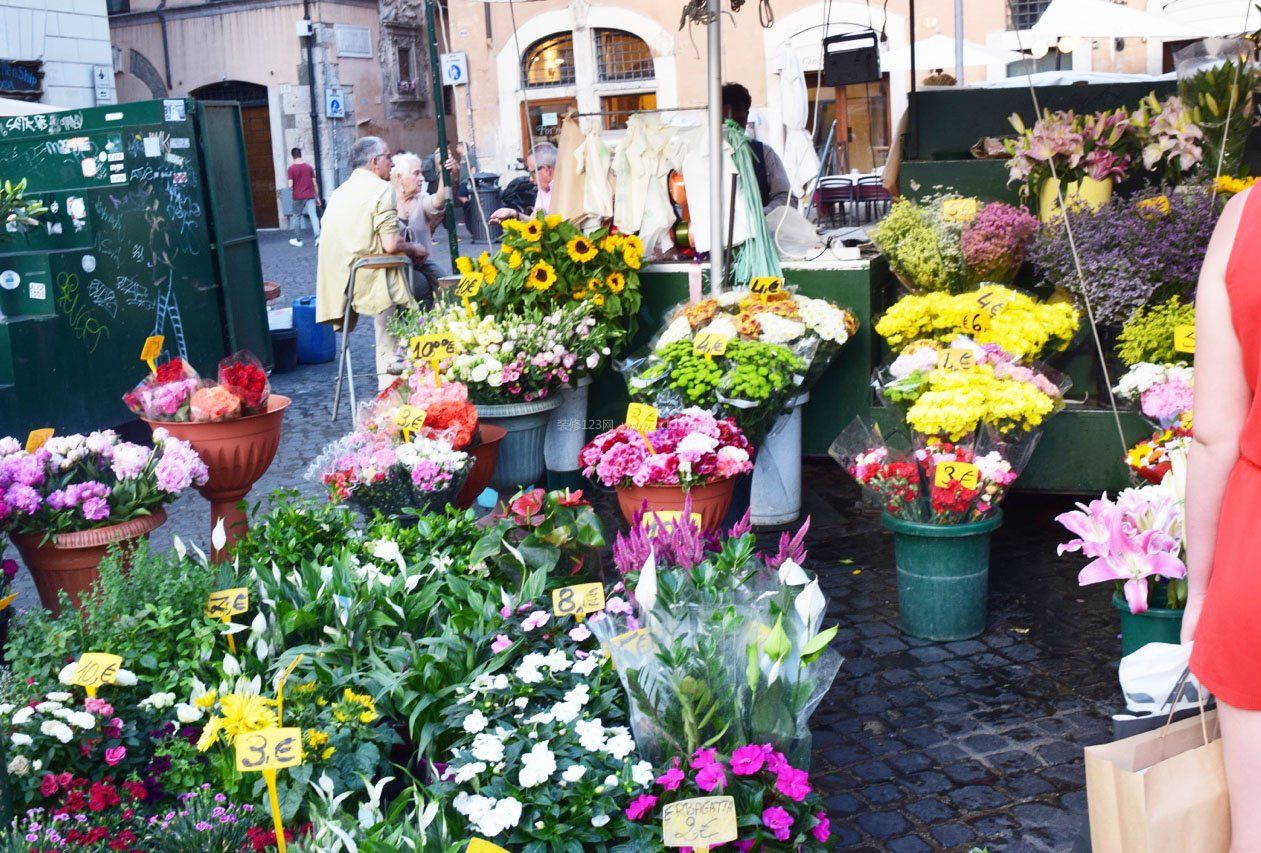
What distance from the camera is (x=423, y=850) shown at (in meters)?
2.32

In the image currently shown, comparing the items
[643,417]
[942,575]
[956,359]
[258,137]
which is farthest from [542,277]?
[258,137]

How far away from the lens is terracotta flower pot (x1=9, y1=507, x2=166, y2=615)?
400 cm

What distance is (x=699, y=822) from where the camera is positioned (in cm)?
235

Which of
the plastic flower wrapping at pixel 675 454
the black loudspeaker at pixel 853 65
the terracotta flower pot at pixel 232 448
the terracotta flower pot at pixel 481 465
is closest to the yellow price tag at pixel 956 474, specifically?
the plastic flower wrapping at pixel 675 454

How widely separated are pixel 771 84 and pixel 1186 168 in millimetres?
14893

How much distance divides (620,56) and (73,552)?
19.5 metres

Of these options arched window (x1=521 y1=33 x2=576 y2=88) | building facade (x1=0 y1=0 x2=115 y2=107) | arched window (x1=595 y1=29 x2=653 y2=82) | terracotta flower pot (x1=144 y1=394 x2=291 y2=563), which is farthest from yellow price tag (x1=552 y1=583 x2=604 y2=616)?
arched window (x1=521 y1=33 x2=576 y2=88)

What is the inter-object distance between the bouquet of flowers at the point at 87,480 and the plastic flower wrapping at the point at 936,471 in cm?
222

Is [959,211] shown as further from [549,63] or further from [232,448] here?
[549,63]

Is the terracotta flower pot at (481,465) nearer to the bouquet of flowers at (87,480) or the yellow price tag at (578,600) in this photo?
the bouquet of flowers at (87,480)

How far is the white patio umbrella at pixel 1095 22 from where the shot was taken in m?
9.53

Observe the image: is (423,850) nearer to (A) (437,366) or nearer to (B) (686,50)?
(A) (437,366)

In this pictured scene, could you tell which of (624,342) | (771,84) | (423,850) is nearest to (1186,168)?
(624,342)

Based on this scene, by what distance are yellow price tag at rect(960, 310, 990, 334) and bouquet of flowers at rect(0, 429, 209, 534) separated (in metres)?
2.83
